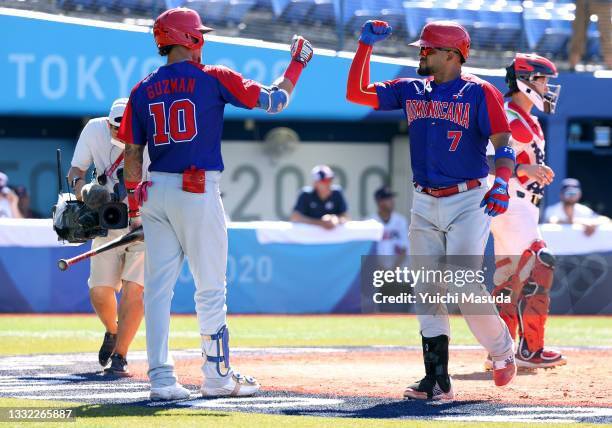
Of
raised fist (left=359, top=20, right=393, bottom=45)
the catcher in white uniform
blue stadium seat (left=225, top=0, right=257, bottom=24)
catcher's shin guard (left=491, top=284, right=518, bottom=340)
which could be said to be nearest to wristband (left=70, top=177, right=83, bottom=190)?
raised fist (left=359, top=20, right=393, bottom=45)

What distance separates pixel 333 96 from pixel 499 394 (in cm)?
1212

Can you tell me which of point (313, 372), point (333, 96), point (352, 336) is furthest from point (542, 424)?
point (333, 96)

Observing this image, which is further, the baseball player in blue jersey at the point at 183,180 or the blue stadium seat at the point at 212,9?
the blue stadium seat at the point at 212,9

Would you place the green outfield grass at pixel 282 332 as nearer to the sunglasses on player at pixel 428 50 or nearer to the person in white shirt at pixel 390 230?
the person in white shirt at pixel 390 230

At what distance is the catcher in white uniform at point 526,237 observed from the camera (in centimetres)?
951

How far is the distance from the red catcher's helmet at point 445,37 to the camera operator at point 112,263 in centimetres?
234

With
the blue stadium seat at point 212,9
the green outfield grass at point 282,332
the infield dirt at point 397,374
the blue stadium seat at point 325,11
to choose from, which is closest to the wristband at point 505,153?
the infield dirt at point 397,374

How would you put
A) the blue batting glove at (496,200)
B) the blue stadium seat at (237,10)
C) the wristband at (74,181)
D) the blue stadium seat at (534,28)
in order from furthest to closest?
the blue stadium seat at (534,28) < the blue stadium seat at (237,10) < the wristband at (74,181) < the blue batting glove at (496,200)

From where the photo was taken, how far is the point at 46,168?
66.0 ft

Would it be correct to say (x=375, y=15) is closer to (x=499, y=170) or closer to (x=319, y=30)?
(x=319, y=30)

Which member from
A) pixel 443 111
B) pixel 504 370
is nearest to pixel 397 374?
pixel 504 370

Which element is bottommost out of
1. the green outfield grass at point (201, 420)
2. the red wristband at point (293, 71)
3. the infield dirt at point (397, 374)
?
the infield dirt at point (397, 374)

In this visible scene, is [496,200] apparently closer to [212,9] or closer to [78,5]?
[212,9]


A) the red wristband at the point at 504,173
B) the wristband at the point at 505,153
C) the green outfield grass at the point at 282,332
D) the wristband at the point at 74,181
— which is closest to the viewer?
the red wristband at the point at 504,173
